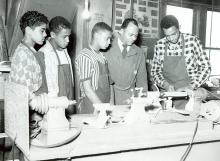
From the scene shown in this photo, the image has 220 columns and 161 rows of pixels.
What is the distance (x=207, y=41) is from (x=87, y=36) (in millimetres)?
2250

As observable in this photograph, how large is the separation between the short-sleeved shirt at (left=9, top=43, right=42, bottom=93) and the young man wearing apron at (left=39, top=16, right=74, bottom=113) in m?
0.23

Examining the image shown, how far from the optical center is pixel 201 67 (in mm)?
3400

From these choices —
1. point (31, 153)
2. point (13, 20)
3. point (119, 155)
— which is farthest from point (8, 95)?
point (13, 20)

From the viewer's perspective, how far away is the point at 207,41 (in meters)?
4.99

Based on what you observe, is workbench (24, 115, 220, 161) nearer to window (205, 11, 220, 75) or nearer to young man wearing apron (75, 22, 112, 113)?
young man wearing apron (75, 22, 112, 113)

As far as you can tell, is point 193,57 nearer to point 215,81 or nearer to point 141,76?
point 141,76

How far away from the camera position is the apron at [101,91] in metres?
2.67

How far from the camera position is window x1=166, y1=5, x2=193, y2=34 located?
4.61 meters

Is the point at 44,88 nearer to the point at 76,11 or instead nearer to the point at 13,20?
the point at 13,20

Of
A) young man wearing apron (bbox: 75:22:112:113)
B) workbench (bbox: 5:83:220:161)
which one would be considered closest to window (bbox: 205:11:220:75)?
young man wearing apron (bbox: 75:22:112:113)

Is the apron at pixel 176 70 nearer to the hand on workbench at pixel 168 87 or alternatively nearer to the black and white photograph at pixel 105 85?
the black and white photograph at pixel 105 85

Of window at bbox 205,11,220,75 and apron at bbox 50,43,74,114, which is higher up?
window at bbox 205,11,220,75

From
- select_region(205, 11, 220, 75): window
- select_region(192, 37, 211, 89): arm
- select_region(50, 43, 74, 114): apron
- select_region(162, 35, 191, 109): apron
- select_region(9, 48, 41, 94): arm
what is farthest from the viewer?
select_region(205, 11, 220, 75): window

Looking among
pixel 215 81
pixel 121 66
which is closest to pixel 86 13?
pixel 121 66
